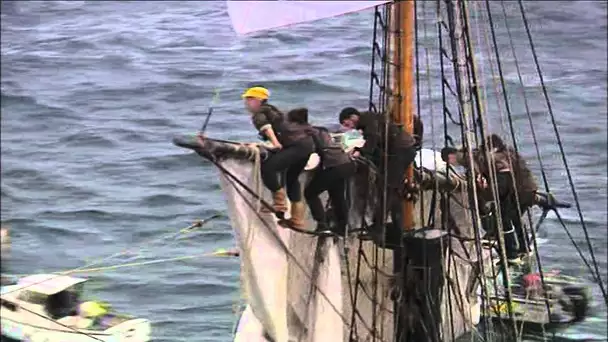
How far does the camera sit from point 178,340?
69.5 feet

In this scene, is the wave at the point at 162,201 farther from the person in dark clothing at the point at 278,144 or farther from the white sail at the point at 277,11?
the white sail at the point at 277,11

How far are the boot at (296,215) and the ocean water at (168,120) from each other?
7.16 m

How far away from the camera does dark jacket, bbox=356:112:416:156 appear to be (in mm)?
14453

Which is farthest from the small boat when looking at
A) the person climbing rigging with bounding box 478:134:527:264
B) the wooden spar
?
the wooden spar

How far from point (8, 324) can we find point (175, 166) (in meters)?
9.12

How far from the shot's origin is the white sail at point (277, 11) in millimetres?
12008

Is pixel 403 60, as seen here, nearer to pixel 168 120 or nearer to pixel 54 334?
pixel 54 334

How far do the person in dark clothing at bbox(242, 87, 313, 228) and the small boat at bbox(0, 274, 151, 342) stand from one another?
8066mm

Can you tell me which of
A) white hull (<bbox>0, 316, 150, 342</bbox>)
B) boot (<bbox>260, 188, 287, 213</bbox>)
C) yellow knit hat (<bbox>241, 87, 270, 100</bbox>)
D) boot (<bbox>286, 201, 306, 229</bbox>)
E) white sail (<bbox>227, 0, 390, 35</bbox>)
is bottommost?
white hull (<bbox>0, 316, 150, 342</bbox>)

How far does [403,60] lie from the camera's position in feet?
48.1

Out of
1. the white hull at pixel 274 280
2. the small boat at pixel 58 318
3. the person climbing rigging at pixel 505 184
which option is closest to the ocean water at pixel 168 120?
the small boat at pixel 58 318

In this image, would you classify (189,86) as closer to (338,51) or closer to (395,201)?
(338,51)

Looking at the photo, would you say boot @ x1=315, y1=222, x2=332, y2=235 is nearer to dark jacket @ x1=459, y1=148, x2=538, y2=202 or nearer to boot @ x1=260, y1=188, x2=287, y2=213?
boot @ x1=260, y1=188, x2=287, y2=213

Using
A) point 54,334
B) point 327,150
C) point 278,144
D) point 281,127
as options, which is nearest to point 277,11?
point 281,127
